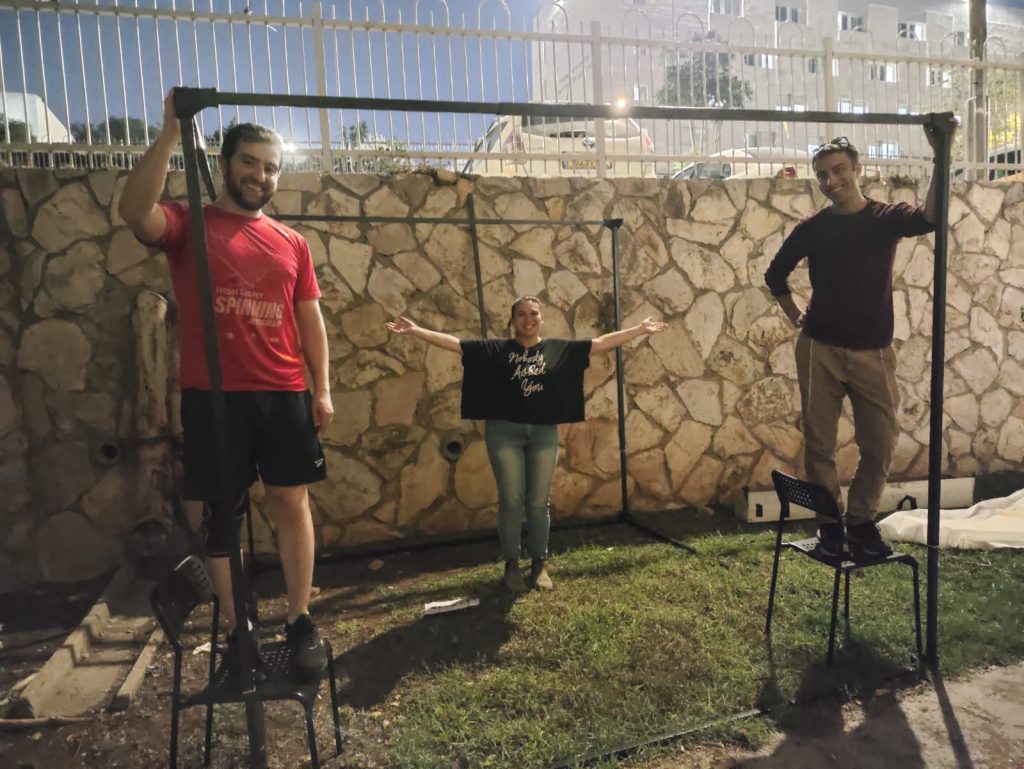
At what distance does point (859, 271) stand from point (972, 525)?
7.41 feet

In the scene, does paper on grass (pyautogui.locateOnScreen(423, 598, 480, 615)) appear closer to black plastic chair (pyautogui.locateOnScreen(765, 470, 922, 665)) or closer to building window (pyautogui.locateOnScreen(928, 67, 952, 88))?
black plastic chair (pyautogui.locateOnScreen(765, 470, 922, 665))

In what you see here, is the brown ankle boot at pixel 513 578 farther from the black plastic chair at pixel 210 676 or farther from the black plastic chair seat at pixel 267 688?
the black plastic chair seat at pixel 267 688

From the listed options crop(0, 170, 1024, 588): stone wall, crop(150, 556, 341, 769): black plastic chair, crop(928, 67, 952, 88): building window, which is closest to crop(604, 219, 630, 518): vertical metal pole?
crop(0, 170, 1024, 588): stone wall

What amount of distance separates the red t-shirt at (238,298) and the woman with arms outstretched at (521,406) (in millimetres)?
1250

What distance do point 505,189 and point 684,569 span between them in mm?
2503

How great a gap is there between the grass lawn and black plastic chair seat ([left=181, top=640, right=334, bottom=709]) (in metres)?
0.39

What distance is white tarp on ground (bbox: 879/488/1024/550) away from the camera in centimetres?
378

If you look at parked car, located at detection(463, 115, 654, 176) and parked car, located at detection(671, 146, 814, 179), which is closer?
parked car, located at detection(463, 115, 654, 176)

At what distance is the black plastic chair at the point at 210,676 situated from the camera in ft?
6.13

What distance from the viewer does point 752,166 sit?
516 centimetres

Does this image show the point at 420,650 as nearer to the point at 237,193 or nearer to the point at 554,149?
the point at 237,193

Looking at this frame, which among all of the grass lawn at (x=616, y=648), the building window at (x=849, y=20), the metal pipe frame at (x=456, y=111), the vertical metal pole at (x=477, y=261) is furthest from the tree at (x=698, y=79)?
the building window at (x=849, y=20)

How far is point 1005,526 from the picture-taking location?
3.97 metres

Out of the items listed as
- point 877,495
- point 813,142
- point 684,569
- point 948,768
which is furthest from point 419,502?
point 813,142
